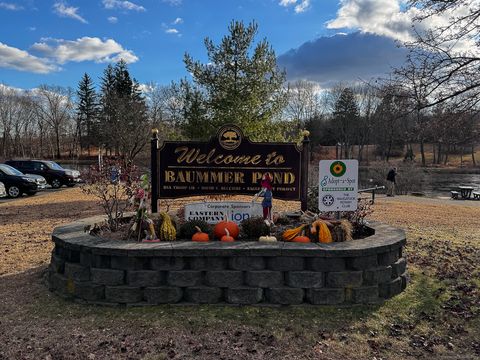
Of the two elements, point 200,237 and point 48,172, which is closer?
point 200,237

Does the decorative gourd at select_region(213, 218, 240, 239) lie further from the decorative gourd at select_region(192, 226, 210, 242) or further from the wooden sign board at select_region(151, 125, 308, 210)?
the wooden sign board at select_region(151, 125, 308, 210)

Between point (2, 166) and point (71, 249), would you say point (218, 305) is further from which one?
point (2, 166)

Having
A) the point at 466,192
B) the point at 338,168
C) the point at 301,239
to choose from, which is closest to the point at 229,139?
the point at 338,168

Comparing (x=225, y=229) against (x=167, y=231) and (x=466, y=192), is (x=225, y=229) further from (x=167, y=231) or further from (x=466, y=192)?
(x=466, y=192)

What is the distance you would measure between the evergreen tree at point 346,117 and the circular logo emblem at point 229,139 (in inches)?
2243

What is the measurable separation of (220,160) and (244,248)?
2.64m

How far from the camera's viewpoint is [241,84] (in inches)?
547

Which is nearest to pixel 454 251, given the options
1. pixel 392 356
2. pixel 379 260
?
pixel 379 260

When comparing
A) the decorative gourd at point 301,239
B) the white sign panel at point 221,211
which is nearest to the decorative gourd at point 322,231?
the decorative gourd at point 301,239

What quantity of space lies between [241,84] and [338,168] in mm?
8751

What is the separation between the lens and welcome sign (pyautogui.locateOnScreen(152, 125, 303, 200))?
6863mm

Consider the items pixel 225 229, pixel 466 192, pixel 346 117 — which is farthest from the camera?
pixel 346 117

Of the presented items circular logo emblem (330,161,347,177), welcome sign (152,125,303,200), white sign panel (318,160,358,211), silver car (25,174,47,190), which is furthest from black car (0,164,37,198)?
circular logo emblem (330,161,347,177)

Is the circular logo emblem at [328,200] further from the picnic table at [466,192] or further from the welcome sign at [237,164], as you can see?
the picnic table at [466,192]
